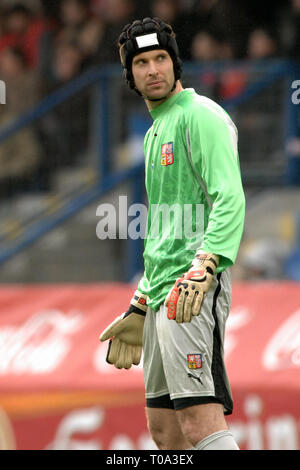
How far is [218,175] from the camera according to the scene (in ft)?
11.7

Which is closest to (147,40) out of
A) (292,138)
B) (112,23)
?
(292,138)

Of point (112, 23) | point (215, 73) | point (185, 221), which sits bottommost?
point (185, 221)

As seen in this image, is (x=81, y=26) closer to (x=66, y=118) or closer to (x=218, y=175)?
(x=66, y=118)

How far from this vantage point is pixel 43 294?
681 centimetres

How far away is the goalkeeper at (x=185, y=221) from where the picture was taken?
357 centimetres

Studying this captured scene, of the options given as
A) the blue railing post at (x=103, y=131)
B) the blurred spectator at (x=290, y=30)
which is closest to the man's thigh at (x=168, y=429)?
the blurred spectator at (x=290, y=30)

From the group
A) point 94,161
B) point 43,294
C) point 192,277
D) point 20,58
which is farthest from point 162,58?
point 20,58

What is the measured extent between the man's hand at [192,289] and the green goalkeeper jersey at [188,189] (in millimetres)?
44

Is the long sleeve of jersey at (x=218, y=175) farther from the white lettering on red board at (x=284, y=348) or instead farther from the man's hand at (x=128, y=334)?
the white lettering on red board at (x=284, y=348)

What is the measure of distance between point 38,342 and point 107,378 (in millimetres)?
554

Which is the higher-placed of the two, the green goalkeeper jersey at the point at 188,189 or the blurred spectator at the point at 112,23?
the blurred spectator at the point at 112,23

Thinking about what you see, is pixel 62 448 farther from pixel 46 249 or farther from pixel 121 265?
pixel 46 249

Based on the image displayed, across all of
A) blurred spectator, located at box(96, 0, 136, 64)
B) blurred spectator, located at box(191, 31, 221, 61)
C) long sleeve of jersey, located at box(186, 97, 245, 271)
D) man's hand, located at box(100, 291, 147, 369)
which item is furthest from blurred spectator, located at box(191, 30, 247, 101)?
long sleeve of jersey, located at box(186, 97, 245, 271)

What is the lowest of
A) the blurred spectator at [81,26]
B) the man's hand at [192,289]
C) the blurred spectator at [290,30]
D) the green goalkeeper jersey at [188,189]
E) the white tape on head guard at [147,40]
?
the man's hand at [192,289]
